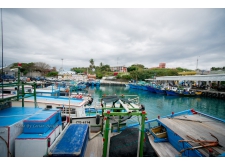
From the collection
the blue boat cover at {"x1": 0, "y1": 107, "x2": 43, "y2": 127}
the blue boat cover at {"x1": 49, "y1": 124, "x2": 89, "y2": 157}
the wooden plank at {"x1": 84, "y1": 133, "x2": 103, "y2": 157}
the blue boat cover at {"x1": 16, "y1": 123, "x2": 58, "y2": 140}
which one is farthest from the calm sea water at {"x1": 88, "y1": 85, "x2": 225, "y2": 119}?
the blue boat cover at {"x1": 0, "y1": 107, "x2": 43, "y2": 127}

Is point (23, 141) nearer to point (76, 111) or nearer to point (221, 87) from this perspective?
point (76, 111)

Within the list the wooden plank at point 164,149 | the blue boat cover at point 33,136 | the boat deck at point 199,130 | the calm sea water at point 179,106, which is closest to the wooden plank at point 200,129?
the boat deck at point 199,130

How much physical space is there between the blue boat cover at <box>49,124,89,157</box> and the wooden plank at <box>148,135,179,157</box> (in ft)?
12.5

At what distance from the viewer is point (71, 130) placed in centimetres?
493

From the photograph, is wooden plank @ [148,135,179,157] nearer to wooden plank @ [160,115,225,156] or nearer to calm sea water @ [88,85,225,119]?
wooden plank @ [160,115,225,156]

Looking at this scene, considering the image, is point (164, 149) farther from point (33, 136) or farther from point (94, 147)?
point (33, 136)

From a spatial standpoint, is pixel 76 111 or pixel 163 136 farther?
pixel 76 111

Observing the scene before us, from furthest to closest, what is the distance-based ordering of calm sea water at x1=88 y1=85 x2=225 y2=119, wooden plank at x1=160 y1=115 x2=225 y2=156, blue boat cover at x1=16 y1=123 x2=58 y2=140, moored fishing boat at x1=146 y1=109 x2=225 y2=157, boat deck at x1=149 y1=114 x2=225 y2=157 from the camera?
calm sea water at x1=88 y1=85 x2=225 y2=119, wooden plank at x1=160 y1=115 x2=225 y2=156, boat deck at x1=149 y1=114 x2=225 y2=157, moored fishing boat at x1=146 y1=109 x2=225 y2=157, blue boat cover at x1=16 y1=123 x2=58 y2=140

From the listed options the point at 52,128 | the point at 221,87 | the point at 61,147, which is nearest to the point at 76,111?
the point at 52,128

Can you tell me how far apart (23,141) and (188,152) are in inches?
248

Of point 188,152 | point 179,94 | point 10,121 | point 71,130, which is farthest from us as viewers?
point 179,94

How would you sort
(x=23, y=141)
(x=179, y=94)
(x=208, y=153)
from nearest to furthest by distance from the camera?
(x=23, y=141), (x=208, y=153), (x=179, y=94)

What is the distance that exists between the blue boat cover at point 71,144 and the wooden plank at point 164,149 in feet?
12.5

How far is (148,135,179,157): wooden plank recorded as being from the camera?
508 cm
